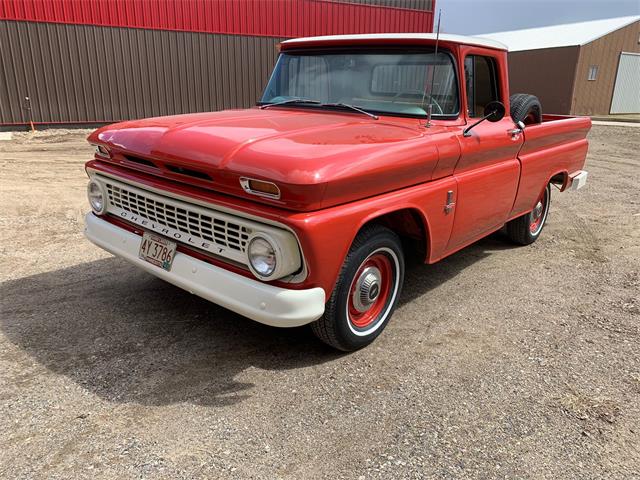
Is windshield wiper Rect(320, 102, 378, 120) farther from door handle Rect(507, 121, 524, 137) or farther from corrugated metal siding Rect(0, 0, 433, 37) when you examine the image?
corrugated metal siding Rect(0, 0, 433, 37)

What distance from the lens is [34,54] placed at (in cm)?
1242

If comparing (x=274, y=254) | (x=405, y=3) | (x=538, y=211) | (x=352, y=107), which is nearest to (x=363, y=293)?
(x=274, y=254)

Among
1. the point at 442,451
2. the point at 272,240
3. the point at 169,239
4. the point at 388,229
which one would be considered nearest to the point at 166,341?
the point at 169,239

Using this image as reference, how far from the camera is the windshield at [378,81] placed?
367 cm

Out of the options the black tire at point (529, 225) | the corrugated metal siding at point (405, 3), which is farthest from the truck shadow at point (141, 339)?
the corrugated metal siding at point (405, 3)

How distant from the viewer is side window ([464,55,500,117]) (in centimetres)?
386

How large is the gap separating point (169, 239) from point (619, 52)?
27.8 meters

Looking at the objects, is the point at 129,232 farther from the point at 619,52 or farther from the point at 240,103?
the point at 619,52

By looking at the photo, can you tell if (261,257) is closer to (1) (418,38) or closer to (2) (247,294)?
(2) (247,294)

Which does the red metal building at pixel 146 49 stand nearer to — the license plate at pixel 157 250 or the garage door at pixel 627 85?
the license plate at pixel 157 250

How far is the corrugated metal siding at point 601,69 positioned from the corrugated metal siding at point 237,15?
410 inches

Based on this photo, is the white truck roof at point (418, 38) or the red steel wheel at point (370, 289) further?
the white truck roof at point (418, 38)

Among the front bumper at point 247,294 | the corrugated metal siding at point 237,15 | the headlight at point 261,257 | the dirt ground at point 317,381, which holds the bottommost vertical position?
the dirt ground at point 317,381

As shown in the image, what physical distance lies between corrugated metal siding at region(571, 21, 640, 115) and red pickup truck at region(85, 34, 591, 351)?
22.1 meters
